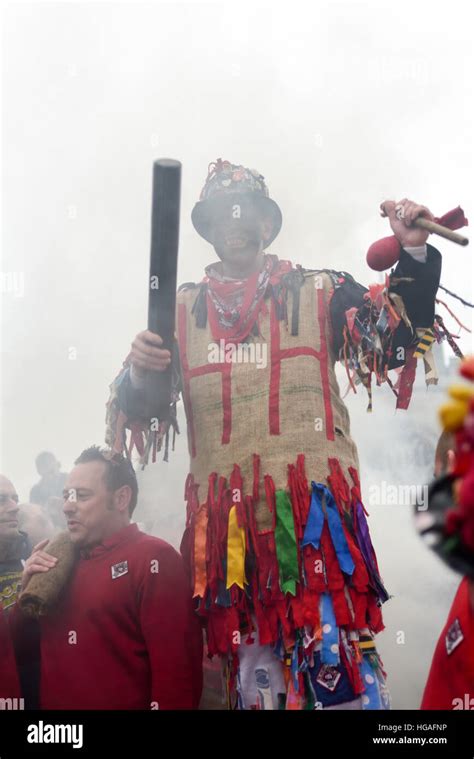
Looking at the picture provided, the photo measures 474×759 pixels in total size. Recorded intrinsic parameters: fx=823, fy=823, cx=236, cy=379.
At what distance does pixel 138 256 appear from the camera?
3.43 metres

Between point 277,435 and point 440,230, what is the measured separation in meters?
0.75

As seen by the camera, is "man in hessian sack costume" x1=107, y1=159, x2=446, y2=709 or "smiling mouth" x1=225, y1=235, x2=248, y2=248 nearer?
"man in hessian sack costume" x1=107, y1=159, x2=446, y2=709

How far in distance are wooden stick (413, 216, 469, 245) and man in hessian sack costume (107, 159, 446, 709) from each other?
0.03 meters

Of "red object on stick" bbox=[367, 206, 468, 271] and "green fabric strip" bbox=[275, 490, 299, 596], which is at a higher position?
"red object on stick" bbox=[367, 206, 468, 271]

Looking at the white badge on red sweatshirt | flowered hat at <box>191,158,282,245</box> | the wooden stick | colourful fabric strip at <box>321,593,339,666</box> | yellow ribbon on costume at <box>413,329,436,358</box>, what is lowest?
colourful fabric strip at <box>321,593,339,666</box>

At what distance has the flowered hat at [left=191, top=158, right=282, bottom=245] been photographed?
2604mm

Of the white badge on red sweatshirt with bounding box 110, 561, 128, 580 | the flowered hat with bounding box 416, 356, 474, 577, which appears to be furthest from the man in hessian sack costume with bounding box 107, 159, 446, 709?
the flowered hat with bounding box 416, 356, 474, 577

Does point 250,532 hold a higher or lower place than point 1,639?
higher

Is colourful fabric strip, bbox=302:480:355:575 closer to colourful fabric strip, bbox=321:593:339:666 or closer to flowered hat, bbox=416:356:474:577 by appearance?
colourful fabric strip, bbox=321:593:339:666

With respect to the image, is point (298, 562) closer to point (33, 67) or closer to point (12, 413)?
point (12, 413)

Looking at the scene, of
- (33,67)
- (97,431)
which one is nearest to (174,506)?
(97,431)

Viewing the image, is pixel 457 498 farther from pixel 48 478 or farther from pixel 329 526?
pixel 48 478

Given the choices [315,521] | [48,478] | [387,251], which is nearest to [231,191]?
[387,251]
